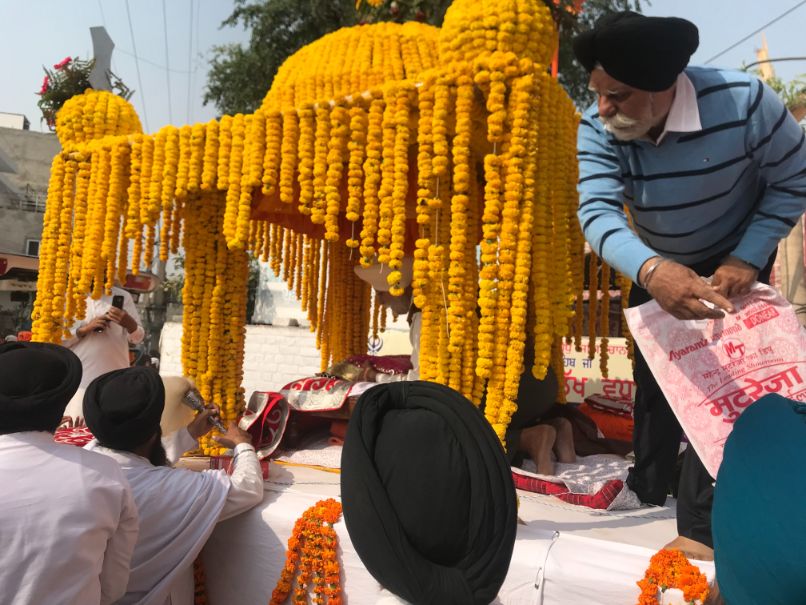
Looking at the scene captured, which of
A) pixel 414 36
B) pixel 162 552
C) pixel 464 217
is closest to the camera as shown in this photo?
pixel 162 552

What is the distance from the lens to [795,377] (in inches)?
58.4

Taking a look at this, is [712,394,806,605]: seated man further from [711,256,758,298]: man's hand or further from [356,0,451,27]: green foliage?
[356,0,451,27]: green foliage

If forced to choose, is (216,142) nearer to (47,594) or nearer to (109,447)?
(109,447)

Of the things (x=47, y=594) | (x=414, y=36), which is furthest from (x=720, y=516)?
(x=414, y=36)

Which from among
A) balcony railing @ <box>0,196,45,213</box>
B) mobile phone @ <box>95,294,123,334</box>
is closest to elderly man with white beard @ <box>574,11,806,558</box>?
mobile phone @ <box>95,294,123,334</box>

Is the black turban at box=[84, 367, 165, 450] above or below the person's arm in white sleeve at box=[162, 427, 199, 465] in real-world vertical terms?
above

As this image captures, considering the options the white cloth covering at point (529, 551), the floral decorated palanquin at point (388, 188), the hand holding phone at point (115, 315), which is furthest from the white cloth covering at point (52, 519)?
the hand holding phone at point (115, 315)

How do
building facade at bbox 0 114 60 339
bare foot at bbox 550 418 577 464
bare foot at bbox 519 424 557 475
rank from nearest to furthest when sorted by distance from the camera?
bare foot at bbox 519 424 557 475 < bare foot at bbox 550 418 577 464 < building facade at bbox 0 114 60 339

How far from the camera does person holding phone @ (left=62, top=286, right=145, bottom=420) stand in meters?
4.13

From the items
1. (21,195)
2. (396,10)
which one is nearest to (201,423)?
(396,10)

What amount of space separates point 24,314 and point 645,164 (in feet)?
55.5

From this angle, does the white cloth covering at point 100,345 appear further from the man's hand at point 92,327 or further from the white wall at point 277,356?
the white wall at point 277,356

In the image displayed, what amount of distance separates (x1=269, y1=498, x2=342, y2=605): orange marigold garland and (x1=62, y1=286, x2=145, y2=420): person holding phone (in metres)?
2.44

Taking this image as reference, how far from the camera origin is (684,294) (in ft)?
4.80
